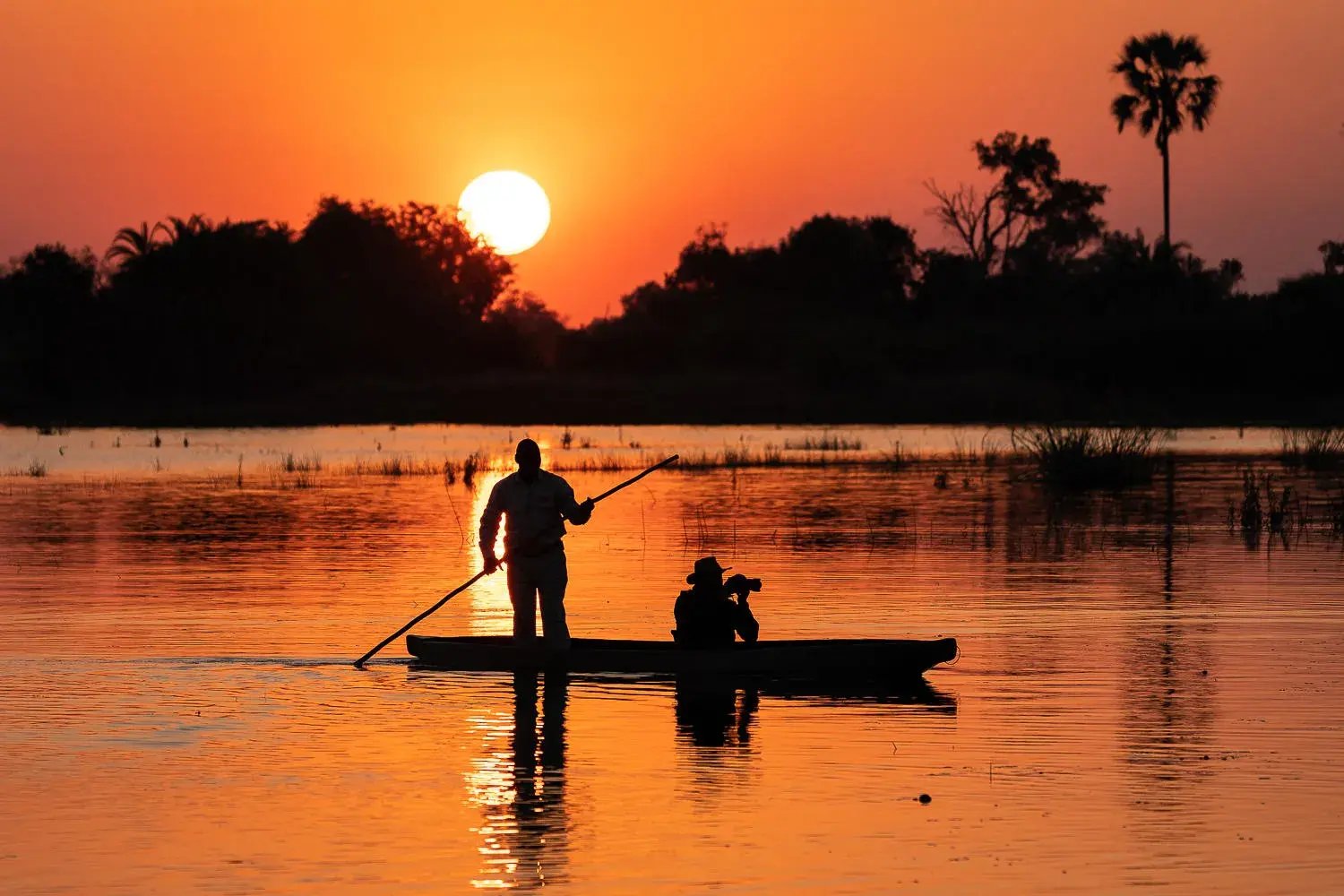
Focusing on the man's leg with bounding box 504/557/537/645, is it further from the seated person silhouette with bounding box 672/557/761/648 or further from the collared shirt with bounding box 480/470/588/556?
the seated person silhouette with bounding box 672/557/761/648

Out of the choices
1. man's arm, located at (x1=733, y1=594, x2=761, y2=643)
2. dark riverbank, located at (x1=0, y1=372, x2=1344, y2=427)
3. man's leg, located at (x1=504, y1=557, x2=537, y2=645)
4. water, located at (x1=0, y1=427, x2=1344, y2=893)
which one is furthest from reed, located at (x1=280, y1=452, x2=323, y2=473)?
→ man's arm, located at (x1=733, y1=594, x2=761, y2=643)

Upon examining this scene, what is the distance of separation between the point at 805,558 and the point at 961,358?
58.8 metres

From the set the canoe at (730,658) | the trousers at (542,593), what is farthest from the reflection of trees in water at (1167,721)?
the trousers at (542,593)

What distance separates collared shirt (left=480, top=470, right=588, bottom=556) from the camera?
17141 millimetres

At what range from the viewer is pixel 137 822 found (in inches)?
457

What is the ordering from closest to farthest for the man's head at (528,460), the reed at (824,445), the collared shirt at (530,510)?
the man's head at (528,460) → the collared shirt at (530,510) → the reed at (824,445)

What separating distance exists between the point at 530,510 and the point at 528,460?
0.43 metres

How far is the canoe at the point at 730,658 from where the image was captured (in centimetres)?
1669

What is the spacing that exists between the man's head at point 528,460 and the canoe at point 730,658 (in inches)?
57.4

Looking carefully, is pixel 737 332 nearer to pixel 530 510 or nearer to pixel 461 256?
pixel 461 256

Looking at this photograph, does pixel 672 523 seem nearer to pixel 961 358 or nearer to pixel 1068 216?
pixel 961 358

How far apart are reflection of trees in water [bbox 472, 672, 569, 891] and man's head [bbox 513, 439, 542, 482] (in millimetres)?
1965

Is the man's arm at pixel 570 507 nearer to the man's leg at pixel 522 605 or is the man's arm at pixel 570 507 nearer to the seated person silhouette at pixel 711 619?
the man's leg at pixel 522 605

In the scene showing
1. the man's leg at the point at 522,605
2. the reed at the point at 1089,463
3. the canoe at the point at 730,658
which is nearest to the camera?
the canoe at the point at 730,658
